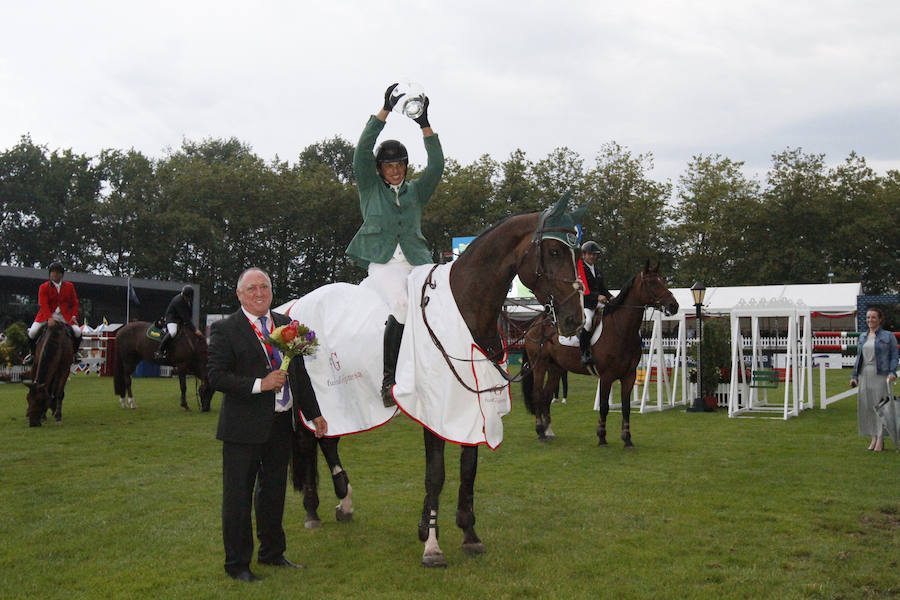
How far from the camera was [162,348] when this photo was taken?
1561 cm

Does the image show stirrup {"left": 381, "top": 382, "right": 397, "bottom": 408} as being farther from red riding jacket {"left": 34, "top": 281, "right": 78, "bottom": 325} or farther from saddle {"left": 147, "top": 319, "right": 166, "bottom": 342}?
saddle {"left": 147, "top": 319, "right": 166, "bottom": 342}

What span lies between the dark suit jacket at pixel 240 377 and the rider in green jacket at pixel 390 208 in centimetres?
111

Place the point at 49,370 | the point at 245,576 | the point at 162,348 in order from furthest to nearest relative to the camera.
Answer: the point at 162,348
the point at 49,370
the point at 245,576

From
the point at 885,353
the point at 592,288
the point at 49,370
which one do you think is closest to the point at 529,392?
the point at 592,288

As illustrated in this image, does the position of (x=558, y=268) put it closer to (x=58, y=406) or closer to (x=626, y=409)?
(x=626, y=409)

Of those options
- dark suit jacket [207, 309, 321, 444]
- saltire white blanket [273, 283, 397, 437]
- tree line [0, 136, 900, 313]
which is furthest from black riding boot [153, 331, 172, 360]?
tree line [0, 136, 900, 313]

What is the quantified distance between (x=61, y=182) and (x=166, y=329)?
38.2 meters

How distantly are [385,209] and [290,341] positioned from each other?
4.95 feet

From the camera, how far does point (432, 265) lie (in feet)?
17.6

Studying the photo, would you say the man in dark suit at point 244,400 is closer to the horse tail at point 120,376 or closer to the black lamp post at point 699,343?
the black lamp post at point 699,343

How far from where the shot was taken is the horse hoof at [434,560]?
15.8 feet

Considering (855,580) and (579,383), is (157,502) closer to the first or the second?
(855,580)

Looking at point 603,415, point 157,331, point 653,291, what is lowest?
point 603,415

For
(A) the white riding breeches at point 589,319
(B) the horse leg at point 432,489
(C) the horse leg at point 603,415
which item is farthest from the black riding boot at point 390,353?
(A) the white riding breeches at point 589,319
